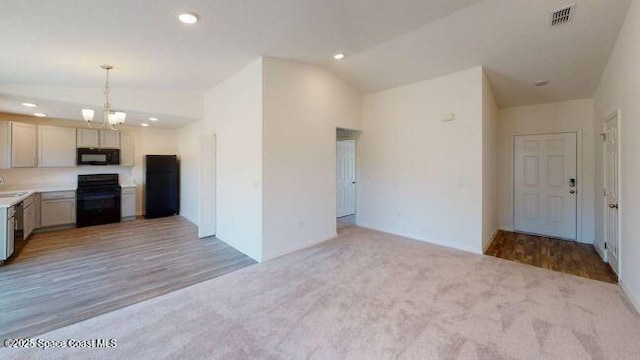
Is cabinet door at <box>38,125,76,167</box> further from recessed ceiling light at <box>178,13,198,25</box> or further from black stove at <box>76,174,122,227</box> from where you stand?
recessed ceiling light at <box>178,13,198,25</box>

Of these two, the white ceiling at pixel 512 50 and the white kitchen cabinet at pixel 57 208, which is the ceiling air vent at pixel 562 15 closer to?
the white ceiling at pixel 512 50

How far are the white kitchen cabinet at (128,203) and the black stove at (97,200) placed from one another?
168 millimetres

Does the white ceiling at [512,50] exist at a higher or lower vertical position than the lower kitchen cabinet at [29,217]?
higher

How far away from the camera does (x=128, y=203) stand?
641 cm

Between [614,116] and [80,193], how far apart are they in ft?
30.5

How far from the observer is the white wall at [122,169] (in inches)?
211

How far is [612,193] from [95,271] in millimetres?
6864

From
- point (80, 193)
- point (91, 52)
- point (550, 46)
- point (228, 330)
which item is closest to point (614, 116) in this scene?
point (550, 46)

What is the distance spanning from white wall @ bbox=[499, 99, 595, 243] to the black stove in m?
8.73

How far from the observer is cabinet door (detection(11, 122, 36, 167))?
196 inches

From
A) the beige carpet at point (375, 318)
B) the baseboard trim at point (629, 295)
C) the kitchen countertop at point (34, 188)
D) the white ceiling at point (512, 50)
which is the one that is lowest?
the beige carpet at point (375, 318)

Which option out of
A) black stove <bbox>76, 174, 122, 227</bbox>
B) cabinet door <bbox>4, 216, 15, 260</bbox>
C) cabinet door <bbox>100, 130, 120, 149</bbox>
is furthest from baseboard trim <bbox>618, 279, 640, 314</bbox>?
cabinet door <bbox>100, 130, 120, 149</bbox>

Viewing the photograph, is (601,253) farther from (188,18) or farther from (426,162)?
(188,18)

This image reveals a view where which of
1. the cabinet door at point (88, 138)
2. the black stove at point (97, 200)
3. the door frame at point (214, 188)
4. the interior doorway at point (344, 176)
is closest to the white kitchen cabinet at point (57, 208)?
the black stove at point (97, 200)
